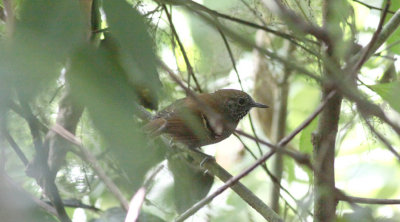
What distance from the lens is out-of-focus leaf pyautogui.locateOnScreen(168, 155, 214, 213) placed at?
232 centimetres

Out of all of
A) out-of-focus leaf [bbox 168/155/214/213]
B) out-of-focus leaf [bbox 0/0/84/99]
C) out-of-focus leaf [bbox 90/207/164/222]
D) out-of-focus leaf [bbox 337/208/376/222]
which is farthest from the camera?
out-of-focus leaf [bbox 168/155/214/213]

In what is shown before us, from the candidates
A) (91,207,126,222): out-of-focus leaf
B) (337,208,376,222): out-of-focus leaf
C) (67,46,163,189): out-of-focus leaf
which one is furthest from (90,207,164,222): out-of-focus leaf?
(67,46,163,189): out-of-focus leaf

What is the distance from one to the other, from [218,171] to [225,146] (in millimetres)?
2129

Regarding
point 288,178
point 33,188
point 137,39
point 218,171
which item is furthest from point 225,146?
point 137,39

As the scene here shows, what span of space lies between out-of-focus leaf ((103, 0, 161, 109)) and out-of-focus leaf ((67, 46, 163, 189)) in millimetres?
27

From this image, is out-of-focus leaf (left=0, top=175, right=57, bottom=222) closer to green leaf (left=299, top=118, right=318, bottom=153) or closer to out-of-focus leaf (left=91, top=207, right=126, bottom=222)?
out-of-focus leaf (left=91, top=207, right=126, bottom=222)

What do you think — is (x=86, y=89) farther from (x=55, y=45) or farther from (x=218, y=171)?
(x=218, y=171)

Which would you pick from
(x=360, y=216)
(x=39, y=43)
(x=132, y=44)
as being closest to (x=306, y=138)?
(x=360, y=216)

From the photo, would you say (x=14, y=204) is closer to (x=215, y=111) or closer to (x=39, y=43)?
(x=39, y=43)

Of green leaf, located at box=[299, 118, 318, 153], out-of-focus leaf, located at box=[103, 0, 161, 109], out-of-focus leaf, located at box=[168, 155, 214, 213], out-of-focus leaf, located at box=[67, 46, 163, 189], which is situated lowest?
out-of-focus leaf, located at box=[67, 46, 163, 189]

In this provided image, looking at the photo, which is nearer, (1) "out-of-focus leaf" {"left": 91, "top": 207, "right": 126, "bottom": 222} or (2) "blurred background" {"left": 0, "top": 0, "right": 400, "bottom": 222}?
(2) "blurred background" {"left": 0, "top": 0, "right": 400, "bottom": 222}

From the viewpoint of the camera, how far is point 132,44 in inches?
37.9

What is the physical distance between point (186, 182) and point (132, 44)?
1.59m

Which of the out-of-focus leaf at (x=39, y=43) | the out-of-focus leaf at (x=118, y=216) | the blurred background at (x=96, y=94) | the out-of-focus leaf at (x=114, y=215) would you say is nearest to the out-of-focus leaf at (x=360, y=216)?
the blurred background at (x=96, y=94)
